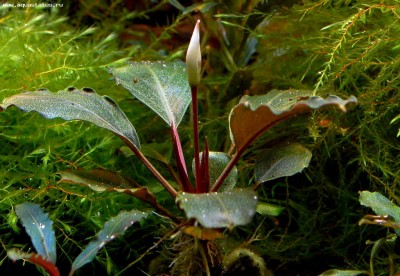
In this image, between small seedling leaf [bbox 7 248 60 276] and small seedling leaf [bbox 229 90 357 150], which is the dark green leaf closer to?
small seedling leaf [bbox 229 90 357 150]

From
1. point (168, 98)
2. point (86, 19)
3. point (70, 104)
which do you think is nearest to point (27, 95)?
point (70, 104)

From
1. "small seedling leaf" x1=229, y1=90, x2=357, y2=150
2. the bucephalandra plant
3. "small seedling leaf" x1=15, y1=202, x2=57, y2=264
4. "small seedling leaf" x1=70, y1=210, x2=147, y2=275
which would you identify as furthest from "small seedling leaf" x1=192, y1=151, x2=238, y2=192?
"small seedling leaf" x1=15, y1=202, x2=57, y2=264

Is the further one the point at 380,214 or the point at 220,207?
the point at 380,214

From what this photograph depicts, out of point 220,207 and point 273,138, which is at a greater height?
point 220,207

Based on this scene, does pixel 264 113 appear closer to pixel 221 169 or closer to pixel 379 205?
pixel 221 169

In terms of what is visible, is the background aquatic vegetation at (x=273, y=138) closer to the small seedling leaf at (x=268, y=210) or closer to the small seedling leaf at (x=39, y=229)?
the small seedling leaf at (x=268, y=210)

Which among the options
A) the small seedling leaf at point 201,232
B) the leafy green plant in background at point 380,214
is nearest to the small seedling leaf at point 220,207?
the small seedling leaf at point 201,232

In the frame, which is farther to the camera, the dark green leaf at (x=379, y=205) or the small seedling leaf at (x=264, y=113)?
the dark green leaf at (x=379, y=205)

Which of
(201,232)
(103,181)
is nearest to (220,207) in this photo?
(201,232)
